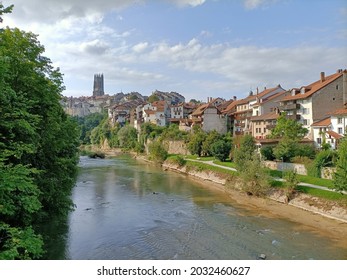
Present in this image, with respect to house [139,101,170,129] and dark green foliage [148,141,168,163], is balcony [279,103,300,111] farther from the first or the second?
house [139,101,170,129]

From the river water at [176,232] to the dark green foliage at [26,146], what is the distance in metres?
2.65

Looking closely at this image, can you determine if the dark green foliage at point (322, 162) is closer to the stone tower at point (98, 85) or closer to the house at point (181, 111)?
the house at point (181, 111)

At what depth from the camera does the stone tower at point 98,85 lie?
175 m

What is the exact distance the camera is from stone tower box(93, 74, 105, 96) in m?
175

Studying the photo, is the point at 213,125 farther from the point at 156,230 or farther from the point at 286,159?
the point at 156,230

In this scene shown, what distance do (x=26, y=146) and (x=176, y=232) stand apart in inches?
391

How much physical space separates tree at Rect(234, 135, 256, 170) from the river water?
3.17 meters

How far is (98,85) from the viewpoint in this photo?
6929 inches

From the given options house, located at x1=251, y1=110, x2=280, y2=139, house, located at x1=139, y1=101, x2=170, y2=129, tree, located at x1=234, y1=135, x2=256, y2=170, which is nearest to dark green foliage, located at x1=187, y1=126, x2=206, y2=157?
house, located at x1=251, y1=110, x2=280, y2=139

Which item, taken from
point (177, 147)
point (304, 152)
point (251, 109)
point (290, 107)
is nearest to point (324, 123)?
point (290, 107)

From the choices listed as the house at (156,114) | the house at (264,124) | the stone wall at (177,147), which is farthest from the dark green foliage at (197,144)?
the house at (156,114)

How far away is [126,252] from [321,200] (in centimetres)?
1240

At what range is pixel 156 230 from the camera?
17531 millimetres
